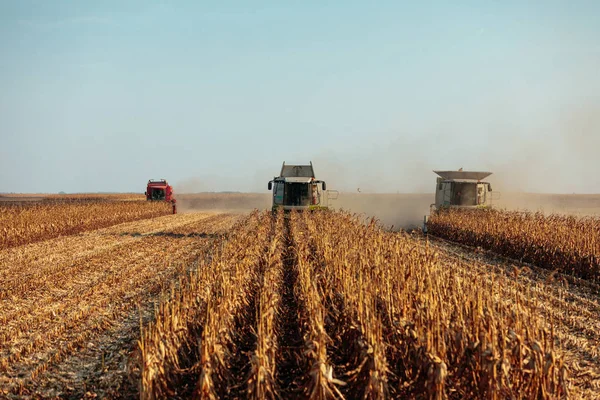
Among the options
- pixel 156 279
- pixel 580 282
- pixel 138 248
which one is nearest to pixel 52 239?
pixel 138 248

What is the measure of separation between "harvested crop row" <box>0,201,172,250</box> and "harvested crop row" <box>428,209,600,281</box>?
16586 millimetres

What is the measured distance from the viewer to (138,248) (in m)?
19.0

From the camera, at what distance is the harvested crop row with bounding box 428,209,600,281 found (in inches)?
581

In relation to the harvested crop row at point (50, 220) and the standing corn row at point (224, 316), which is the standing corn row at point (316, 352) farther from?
the harvested crop row at point (50, 220)

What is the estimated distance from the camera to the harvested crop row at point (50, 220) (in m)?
20.2

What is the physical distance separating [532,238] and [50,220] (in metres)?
18.9

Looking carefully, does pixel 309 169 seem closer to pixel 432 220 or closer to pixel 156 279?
pixel 432 220

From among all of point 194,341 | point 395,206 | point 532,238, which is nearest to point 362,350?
point 194,341

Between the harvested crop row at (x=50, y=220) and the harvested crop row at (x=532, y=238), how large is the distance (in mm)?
16586

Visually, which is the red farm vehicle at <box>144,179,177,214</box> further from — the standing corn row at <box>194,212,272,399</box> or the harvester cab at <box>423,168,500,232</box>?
the standing corn row at <box>194,212,272,399</box>

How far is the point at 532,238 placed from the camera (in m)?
17.4

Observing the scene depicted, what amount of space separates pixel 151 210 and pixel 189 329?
3139 centimetres

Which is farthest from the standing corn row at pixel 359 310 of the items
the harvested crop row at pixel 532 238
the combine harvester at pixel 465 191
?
the combine harvester at pixel 465 191

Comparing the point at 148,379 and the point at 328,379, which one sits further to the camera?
the point at 148,379
